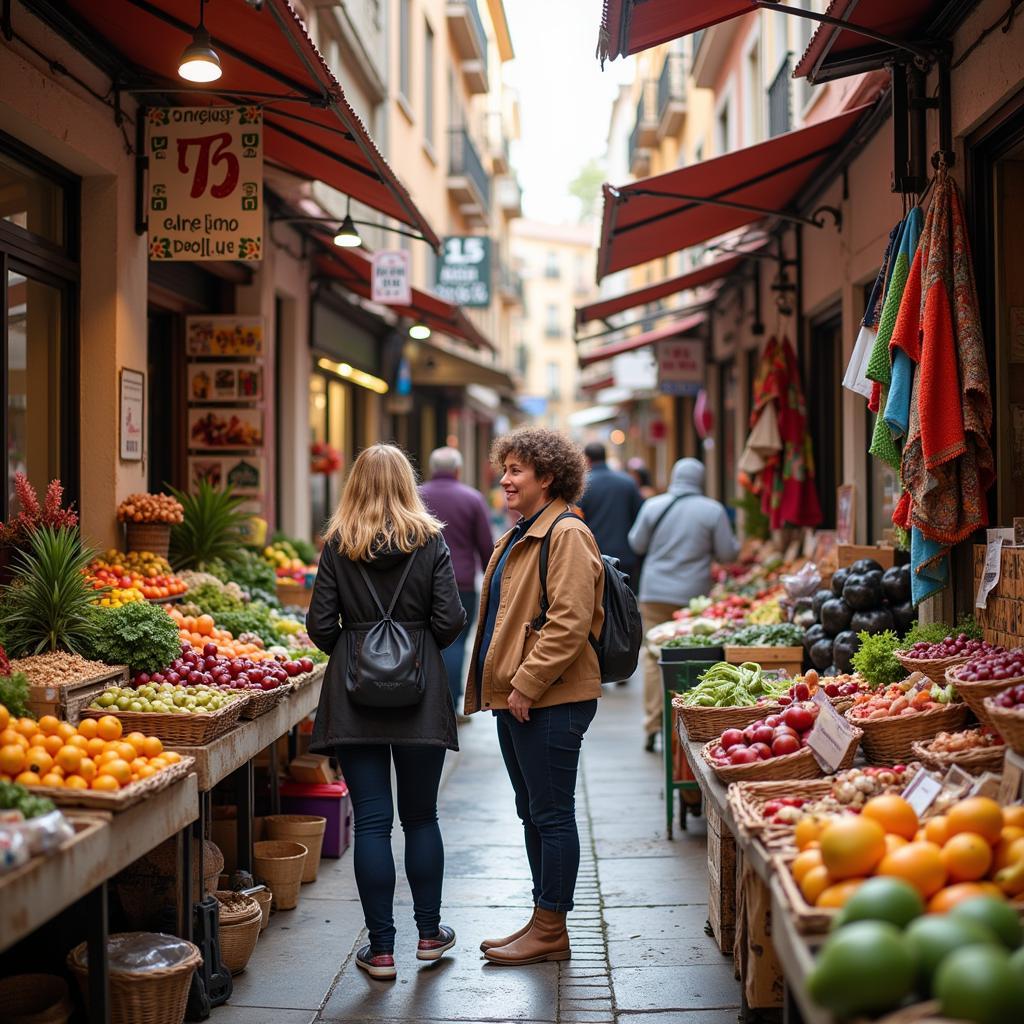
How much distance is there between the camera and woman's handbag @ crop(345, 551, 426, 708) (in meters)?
5.06

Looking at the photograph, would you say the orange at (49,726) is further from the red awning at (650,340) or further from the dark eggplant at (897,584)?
the red awning at (650,340)

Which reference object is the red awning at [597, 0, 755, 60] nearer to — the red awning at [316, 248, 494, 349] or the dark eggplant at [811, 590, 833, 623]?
the dark eggplant at [811, 590, 833, 623]

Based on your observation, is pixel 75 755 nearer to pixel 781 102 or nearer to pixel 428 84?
pixel 781 102

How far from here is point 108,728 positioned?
4730mm

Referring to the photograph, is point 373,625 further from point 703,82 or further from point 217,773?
point 703,82

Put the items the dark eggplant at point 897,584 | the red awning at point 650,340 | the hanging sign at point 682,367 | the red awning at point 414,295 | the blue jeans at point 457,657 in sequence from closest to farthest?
the dark eggplant at point 897,584 → the blue jeans at point 457,657 → the red awning at point 414,295 → the hanging sign at point 682,367 → the red awning at point 650,340

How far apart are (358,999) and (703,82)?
15.6 metres

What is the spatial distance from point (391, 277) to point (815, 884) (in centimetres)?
980

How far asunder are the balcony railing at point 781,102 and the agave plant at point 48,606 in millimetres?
8532

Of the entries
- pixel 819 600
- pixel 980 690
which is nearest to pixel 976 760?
pixel 980 690

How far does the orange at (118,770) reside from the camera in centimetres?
419

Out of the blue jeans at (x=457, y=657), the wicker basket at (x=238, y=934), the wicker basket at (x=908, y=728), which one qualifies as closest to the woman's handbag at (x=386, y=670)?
the wicker basket at (x=238, y=934)

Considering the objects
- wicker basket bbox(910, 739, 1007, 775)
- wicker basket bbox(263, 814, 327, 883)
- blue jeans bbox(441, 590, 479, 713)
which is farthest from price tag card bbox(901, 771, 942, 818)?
blue jeans bbox(441, 590, 479, 713)

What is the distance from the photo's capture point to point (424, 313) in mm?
14766
